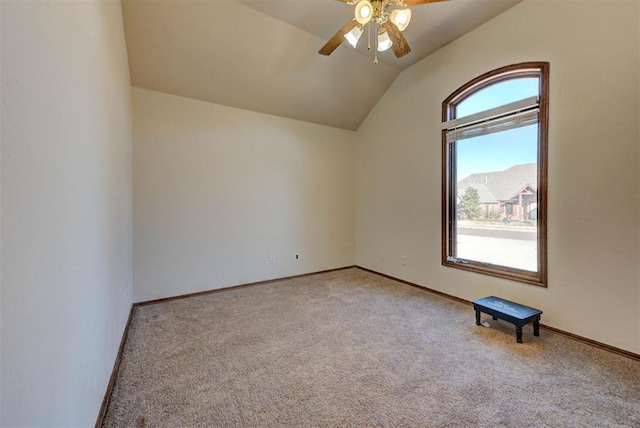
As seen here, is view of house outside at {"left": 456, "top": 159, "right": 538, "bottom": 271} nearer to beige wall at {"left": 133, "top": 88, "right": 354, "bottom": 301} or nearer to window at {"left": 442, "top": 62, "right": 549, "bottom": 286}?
window at {"left": 442, "top": 62, "right": 549, "bottom": 286}

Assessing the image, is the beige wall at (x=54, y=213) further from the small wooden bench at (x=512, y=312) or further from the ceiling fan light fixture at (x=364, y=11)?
the small wooden bench at (x=512, y=312)

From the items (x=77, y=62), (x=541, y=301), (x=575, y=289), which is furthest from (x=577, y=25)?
(x=77, y=62)

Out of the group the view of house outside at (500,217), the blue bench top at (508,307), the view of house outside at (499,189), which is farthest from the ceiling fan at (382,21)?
the blue bench top at (508,307)

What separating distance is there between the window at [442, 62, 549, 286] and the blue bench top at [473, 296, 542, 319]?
305 mm

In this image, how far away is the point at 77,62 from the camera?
1.25 m

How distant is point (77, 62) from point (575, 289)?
393cm

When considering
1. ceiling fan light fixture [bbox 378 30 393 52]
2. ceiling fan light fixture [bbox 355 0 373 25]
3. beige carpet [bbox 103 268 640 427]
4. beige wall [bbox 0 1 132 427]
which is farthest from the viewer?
ceiling fan light fixture [bbox 378 30 393 52]

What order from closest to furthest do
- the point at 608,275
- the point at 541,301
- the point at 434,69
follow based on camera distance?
the point at 608,275
the point at 541,301
the point at 434,69

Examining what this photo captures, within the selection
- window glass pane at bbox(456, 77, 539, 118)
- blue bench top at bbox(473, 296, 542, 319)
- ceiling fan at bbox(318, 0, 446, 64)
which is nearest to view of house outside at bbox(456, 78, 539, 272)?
window glass pane at bbox(456, 77, 539, 118)

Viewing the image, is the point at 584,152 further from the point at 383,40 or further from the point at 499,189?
the point at 383,40

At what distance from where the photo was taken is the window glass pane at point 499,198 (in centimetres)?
284

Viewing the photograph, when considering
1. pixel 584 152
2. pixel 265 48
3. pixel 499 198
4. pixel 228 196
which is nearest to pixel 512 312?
pixel 499 198

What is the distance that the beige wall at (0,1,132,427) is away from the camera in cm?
71

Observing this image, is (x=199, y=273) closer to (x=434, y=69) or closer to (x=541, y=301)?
(x=541, y=301)
